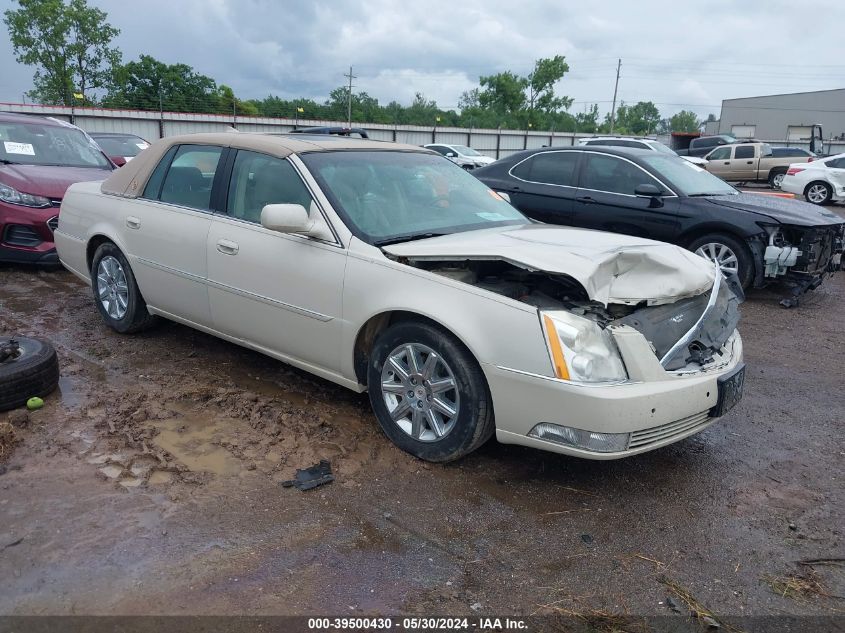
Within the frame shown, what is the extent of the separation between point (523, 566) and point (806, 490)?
67.3 inches

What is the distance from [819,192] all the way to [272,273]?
18480 millimetres

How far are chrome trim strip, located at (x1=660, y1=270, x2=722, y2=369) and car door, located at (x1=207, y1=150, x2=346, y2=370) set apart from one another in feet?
5.75

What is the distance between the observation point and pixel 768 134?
6281 centimetres

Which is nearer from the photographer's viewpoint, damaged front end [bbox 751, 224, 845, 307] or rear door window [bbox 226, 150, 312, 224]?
rear door window [bbox 226, 150, 312, 224]

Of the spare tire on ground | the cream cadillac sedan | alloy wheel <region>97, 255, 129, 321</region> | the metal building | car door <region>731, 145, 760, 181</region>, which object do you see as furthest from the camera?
the metal building

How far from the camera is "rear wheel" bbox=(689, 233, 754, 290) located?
7215 mm

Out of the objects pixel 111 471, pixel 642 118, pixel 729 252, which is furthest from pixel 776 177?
pixel 642 118

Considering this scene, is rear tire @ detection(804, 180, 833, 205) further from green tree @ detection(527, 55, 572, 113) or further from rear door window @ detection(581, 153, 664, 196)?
green tree @ detection(527, 55, 572, 113)

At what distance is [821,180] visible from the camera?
17.8 meters

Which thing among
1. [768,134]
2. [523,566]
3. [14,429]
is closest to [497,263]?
[523,566]

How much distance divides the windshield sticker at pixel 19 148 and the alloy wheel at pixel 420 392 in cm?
665

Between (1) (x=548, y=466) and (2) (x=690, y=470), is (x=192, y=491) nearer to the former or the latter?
(1) (x=548, y=466)

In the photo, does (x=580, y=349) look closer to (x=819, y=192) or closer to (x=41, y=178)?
(x=41, y=178)

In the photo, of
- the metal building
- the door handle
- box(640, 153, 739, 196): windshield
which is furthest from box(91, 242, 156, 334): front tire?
the metal building
